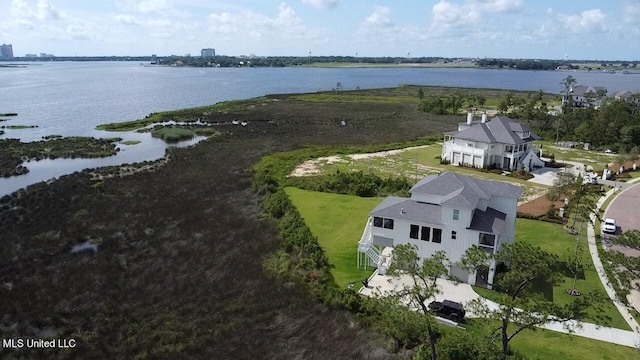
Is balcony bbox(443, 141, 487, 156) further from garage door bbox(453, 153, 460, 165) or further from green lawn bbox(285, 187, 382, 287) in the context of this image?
green lawn bbox(285, 187, 382, 287)

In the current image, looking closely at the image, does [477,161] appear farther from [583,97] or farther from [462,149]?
[583,97]

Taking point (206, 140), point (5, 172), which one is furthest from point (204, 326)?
point (206, 140)

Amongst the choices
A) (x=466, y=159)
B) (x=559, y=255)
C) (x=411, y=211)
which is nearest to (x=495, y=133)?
(x=466, y=159)

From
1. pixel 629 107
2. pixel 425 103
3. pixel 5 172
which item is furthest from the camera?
pixel 425 103

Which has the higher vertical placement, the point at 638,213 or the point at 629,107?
the point at 629,107

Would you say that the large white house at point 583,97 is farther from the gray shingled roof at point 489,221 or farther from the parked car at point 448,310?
the parked car at point 448,310

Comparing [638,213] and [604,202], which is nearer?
[638,213]

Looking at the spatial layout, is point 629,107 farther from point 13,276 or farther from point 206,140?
point 13,276
